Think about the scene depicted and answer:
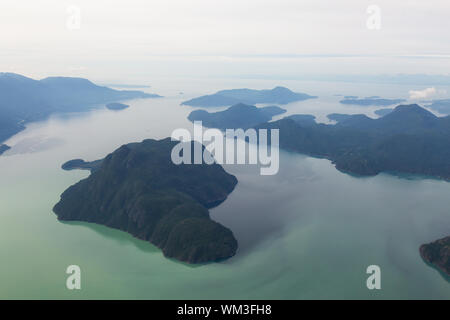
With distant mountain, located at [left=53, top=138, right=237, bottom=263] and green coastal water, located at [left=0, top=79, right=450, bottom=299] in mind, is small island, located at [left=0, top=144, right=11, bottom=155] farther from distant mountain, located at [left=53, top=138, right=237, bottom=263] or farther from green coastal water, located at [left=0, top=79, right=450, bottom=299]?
distant mountain, located at [left=53, top=138, right=237, bottom=263]

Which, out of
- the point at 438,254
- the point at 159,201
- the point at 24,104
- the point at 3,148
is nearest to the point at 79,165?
the point at 3,148

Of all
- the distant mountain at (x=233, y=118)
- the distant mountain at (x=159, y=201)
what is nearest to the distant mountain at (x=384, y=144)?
the distant mountain at (x=233, y=118)

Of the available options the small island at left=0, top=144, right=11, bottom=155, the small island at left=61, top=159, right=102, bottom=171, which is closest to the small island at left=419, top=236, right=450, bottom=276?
the small island at left=61, top=159, right=102, bottom=171

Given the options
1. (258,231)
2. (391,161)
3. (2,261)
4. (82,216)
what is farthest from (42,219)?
(391,161)

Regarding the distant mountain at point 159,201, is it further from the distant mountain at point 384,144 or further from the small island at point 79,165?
the distant mountain at point 384,144

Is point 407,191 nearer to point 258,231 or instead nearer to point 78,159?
point 258,231
